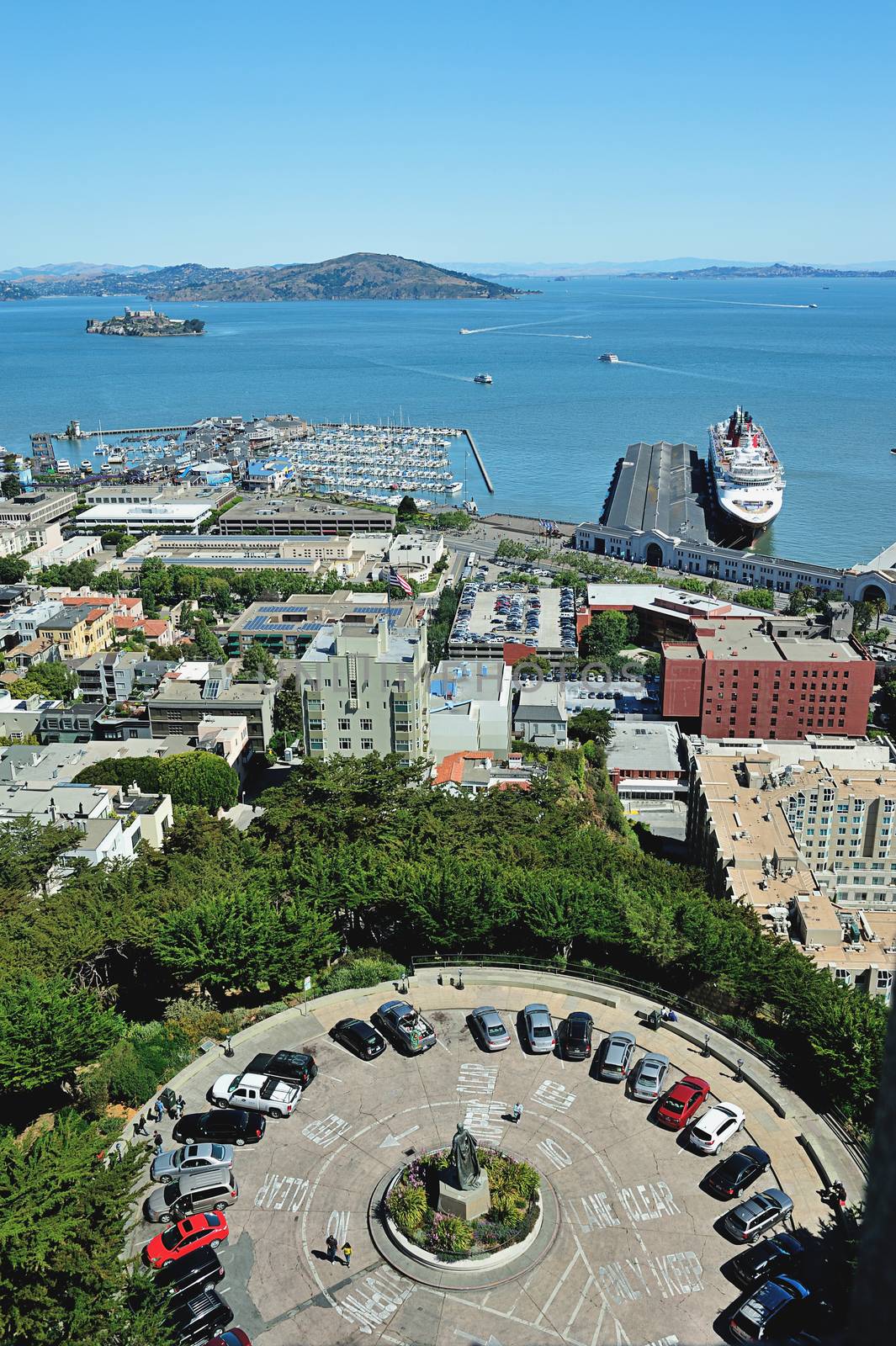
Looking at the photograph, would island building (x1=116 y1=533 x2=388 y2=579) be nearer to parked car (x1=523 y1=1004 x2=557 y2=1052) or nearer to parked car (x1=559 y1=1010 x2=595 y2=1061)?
parked car (x1=523 y1=1004 x2=557 y2=1052)

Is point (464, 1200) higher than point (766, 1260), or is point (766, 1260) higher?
point (464, 1200)

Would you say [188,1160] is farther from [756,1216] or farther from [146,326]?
[146,326]

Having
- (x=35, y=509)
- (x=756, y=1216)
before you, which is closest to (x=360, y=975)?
(x=756, y=1216)

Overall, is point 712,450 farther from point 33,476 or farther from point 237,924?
point 237,924

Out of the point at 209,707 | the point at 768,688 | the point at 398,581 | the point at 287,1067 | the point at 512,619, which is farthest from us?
the point at 398,581

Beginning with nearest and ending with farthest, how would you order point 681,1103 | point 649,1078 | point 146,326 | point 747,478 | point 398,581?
point 681,1103 < point 649,1078 < point 398,581 < point 747,478 < point 146,326

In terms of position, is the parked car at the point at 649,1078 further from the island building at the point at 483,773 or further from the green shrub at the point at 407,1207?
the island building at the point at 483,773

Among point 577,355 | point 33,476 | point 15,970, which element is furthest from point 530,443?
point 15,970
